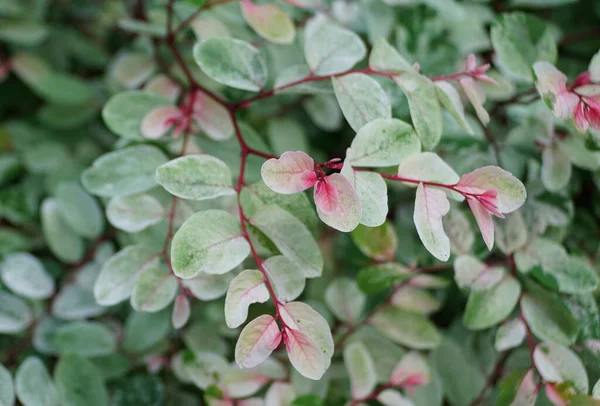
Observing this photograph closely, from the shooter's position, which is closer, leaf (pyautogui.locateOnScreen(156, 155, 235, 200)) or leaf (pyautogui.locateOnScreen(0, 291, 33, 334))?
leaf (pyautogui.locateOnScreen(156, 155, 235, 200))

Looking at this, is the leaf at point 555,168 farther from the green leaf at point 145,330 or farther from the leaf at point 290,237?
the green leaf at point 145,330

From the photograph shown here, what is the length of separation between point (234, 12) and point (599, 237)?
0.58 metres

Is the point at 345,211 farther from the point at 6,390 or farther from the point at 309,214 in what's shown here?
the point at 6,390

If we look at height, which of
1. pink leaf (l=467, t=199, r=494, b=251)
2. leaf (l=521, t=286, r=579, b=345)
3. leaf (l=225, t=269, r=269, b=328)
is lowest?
leaf (l=521, t=286, r=579, b=345)

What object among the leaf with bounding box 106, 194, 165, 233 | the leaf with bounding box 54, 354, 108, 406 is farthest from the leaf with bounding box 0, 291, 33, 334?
the leaf with bounding box 106, 194, 165, 233

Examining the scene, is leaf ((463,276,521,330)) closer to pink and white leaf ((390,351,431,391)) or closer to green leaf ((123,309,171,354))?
pink and white leaf ((390,351,431,391))

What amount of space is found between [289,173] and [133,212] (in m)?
0.24

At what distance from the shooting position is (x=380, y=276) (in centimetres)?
63

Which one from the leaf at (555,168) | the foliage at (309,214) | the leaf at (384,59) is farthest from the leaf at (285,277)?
the leaf at (555,168)

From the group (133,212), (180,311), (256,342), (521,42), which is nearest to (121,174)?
(133,212)

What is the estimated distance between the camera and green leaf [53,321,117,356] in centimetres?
68

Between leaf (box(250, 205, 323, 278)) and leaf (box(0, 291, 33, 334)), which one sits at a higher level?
leaf (box(250, 205, 323, 278))

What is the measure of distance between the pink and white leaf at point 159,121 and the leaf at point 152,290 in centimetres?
16

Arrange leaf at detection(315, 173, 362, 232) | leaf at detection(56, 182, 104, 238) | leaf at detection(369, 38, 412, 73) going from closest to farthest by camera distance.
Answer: leaf at detection(315, 173, 362, 232), leaf at detection(369, 38, 412, 73), leaf at detection(56, 182, 104, 238)
